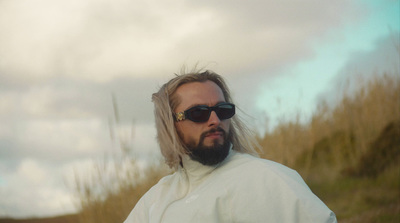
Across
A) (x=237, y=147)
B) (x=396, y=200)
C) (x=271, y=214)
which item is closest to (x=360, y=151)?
(x=396, y=200)

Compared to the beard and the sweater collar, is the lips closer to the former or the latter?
the beard

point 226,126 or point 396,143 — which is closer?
point 226,126

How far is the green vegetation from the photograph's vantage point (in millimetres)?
7526

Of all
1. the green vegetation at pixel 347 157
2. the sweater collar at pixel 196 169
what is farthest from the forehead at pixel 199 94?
the green vegetation at pixel 347 157

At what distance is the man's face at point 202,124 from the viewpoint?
3.33 metres

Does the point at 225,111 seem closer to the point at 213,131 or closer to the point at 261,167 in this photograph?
the point at 213,131

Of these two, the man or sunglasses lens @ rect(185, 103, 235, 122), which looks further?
sunglasses lens @ rect(185, 103, 235, 122)

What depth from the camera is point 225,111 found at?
3.46 meters

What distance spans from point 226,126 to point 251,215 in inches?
29.2

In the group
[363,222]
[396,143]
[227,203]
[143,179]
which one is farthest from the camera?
[396,143]

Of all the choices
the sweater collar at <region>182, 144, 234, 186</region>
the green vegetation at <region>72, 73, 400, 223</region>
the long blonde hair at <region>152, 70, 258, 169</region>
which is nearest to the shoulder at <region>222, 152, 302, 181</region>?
the sweater collar at <region>182, 144, 234, 186</region>

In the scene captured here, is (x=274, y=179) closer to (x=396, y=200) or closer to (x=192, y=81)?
(x=192, y=81)

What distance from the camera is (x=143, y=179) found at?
23.4 ft

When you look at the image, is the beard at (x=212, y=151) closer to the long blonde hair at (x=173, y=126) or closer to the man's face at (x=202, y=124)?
the man's face at (x=202, y=124)
